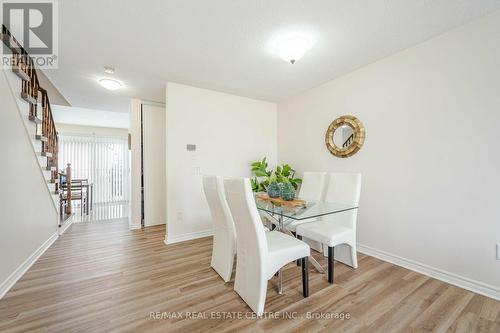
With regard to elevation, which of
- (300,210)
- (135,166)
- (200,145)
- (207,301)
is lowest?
(207,301)

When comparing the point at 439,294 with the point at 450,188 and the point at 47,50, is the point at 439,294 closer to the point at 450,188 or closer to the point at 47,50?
the point at 450,188

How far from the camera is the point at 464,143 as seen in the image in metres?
1.88

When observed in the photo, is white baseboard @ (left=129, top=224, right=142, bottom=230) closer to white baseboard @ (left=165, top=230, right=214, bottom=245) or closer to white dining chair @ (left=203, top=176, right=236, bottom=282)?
white baseboard @ (left=165, top=230, right=214, bottom=245)

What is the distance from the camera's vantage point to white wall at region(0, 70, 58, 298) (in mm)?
1847

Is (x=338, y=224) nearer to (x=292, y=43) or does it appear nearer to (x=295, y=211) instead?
(x=295, y=211)

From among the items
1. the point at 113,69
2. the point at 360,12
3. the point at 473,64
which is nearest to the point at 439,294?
the point at 473,64

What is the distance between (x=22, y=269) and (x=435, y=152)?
4.50m

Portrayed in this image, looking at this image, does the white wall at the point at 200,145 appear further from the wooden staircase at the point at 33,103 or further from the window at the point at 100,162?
the window at the point at 100,162

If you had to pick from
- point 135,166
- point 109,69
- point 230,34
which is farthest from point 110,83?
point 230,34

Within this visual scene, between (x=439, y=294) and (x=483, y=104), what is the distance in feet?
5.76

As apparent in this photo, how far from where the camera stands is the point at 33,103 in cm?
257

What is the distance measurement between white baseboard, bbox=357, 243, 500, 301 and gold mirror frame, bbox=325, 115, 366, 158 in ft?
4.29

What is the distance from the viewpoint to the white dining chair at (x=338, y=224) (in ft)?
6.45

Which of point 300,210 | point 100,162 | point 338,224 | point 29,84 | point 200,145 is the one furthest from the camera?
point 100,162
